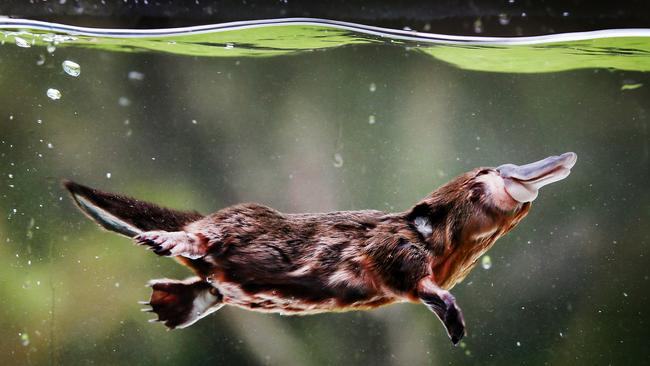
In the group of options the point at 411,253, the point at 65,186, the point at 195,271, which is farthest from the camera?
the point at 65,186

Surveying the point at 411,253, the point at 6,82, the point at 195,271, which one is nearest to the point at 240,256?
the point at 195,271

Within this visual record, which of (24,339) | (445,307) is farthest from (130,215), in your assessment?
(445,307)

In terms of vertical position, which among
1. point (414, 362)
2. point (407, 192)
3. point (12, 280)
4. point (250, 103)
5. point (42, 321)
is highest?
point (250, 103)

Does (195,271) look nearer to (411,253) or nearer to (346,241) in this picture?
(346,241)

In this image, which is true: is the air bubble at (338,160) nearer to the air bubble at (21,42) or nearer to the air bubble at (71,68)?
the air bubble at (71,68)

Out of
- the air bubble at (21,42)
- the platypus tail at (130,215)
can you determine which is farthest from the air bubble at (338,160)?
the air bubble at (21,42)

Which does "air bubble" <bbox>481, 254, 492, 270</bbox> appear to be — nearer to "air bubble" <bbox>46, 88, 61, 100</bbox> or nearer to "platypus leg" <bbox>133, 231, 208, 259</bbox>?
"platypus leg" <bbox>133, 231, 208, 259</bbox>

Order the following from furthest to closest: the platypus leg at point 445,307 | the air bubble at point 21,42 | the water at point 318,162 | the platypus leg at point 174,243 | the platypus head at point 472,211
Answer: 1. the air bubble at point 21,42
2. the water at point 318,162
3. the platypus head at point 472,211
4. the platypus leg at point 174,243
5. the platypus leg at point 445,307
